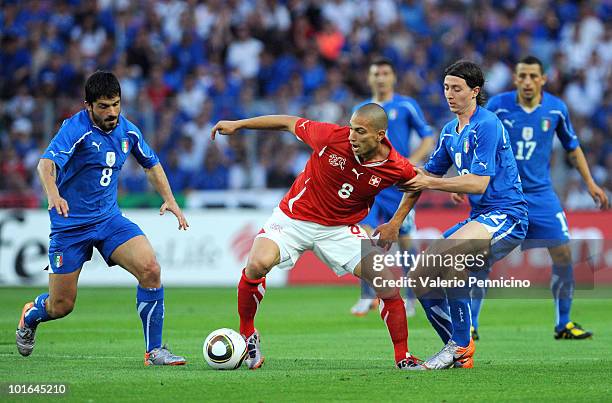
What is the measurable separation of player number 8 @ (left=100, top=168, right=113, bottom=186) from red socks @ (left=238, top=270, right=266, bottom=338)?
1544 millimetres

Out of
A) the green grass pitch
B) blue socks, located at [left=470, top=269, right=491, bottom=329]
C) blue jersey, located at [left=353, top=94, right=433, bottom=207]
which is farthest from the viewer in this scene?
blue jersey, located at [left=353, top=94, right=433, bottom=207]

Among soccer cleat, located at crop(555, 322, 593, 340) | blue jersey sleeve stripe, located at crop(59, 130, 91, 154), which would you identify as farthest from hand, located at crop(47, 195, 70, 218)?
soccer cleat, located at crop(555, 322, 593, 340)

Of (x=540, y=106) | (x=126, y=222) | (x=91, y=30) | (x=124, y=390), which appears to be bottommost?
(x=124, y=390)

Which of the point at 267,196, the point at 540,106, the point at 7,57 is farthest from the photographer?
the point at 7,57

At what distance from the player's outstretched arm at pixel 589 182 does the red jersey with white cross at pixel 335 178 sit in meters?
3.79

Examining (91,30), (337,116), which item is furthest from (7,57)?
(337,116)

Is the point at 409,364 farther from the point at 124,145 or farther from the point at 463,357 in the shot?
the point at 124,145

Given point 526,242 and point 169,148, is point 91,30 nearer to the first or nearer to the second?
point 169,148

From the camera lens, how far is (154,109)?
842 inches

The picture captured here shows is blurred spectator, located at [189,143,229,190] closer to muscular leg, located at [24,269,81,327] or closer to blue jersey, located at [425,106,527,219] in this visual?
muscular leg, located at [24,269,81,327]

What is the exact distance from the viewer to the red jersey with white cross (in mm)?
8898

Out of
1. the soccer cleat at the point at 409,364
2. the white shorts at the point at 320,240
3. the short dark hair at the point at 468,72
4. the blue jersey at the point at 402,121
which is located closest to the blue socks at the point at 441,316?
the soccer cleat at the point at 409,364

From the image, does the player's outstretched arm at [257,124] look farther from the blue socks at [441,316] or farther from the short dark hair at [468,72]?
the blue socks at [441,316]

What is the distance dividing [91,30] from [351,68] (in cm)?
572
